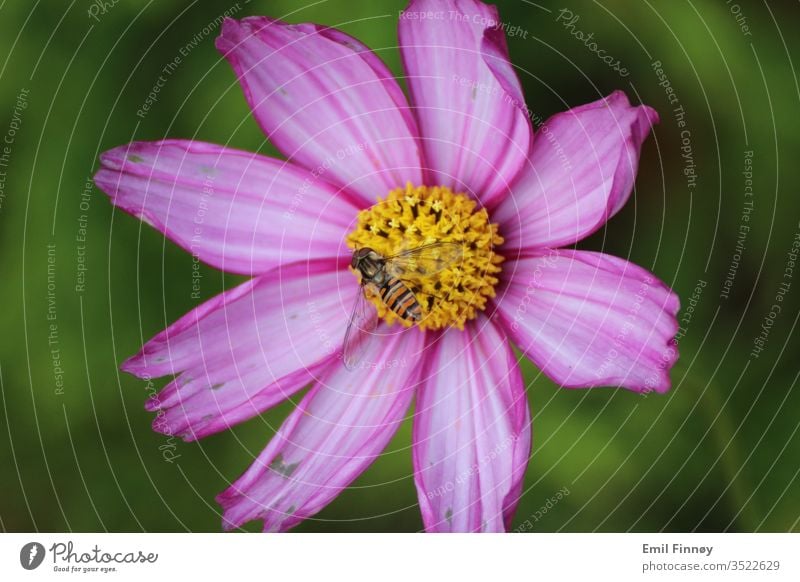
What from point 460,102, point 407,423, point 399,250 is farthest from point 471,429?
point 460,102

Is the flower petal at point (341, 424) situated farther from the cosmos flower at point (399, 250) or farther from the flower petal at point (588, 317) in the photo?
the flower petal at point (588, 317)

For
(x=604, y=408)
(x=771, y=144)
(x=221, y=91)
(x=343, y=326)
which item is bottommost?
(x=604, y=408)

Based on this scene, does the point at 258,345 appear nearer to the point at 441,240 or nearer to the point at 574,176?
the point at 441,240

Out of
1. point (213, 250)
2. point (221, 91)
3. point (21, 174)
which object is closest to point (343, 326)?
point (213, 250)

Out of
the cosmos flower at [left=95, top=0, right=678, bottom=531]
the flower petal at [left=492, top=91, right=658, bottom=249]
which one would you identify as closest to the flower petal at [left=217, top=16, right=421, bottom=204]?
the cosmos flower at [left=95, top=0, right=678, bottom=531]

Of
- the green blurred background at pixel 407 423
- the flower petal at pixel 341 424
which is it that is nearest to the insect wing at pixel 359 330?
the flower petal at pixel 341 424
